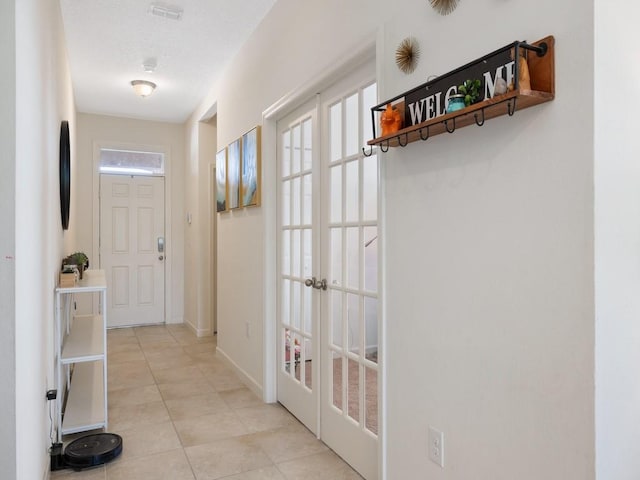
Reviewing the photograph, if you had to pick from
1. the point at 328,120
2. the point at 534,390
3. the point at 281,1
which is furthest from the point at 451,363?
the point at 281,1

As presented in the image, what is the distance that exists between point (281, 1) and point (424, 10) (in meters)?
1.56

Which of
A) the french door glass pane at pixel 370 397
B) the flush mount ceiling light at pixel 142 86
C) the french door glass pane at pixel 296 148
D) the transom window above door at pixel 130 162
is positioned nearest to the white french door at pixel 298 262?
the french door glass pane at pixel 296 148

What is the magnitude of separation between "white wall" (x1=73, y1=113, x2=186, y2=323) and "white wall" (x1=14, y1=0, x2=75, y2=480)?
3.57 m

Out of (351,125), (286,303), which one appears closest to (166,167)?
(286,303)

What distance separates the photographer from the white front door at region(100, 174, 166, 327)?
18.8 ft

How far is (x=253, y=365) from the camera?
11.0 feet

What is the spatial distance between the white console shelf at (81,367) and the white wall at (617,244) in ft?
7.98

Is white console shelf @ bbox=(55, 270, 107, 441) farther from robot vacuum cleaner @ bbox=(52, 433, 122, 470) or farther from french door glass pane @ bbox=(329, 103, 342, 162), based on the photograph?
french door glass pane @ bbox=(329, 103, 342, 162)

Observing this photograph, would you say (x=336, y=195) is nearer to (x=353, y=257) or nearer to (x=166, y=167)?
(x=353, y=257)

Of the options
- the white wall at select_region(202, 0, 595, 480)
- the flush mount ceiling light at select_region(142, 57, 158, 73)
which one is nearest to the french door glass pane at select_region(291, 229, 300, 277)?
the white wall at select_region(202, 0, 595, 480)

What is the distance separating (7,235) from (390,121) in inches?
50.8

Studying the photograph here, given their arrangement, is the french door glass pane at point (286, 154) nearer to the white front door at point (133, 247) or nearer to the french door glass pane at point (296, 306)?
the french door glass pane at point (296, 306)

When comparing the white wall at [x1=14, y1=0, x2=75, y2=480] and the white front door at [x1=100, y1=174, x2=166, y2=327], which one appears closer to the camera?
the white wall at [x1=14, y1=0, x2=75, y2=480]

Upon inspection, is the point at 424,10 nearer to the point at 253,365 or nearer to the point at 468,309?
the point at 468,309
